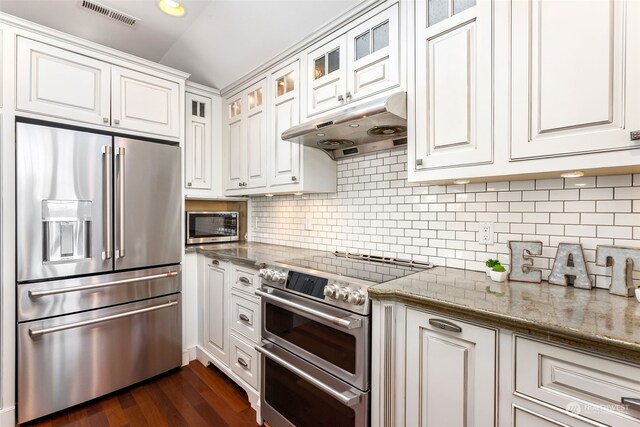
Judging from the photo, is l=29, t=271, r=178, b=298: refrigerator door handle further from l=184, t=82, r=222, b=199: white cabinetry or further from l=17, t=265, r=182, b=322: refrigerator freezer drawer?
l=184, t=82, r=222, b=199: white cabinetry

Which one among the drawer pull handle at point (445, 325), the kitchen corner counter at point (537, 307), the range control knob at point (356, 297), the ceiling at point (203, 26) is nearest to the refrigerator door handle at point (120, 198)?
the ceiling at point (203, 26)

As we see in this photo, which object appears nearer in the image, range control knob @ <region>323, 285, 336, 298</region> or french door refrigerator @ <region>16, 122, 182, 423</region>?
range control knob @ <region>323, 285, 336, 298</region>

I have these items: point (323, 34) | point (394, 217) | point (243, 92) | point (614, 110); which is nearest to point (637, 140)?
point (614, 110)

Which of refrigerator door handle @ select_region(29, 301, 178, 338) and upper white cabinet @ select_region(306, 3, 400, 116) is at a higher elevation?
upper white cabinet @ select_region(306, 3, 400, 116)

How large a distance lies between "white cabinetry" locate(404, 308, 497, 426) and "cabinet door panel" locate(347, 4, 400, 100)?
4.02 ft

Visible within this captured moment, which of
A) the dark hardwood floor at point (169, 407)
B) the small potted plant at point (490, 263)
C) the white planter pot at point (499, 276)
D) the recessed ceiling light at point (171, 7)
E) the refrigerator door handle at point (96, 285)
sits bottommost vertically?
the dark hardwood floor at point (169, 407)

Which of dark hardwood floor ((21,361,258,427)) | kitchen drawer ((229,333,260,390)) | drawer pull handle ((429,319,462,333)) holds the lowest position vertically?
dark hardwood floor ((21,361,258,427))

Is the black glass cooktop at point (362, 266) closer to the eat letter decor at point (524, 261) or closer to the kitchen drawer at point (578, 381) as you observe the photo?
the eat letter decor at point (524, 261)

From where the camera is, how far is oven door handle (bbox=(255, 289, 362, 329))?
1.39 metres

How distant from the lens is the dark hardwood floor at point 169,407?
1.95 metres

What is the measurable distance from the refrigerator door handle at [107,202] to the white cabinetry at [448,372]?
6.79 feet

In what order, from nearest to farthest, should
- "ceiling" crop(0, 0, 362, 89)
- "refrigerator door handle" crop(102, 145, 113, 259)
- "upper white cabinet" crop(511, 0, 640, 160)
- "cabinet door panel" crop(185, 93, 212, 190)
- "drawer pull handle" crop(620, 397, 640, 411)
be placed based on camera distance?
"drawer pull handle" crop(620, 397, 640, 411)
"upper white cabinet" crop(511, 0, 640, 160)
"ceiling" crop(0, 0, 362, 89)
"refrigerator door handle" crop(102, 145, 113, 259)
"cabinet door panel" crop(185, 93, 212, 190)

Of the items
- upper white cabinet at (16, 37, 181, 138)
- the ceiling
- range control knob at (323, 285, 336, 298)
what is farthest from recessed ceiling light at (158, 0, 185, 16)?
range control knob at (323, 285, 336, 298)

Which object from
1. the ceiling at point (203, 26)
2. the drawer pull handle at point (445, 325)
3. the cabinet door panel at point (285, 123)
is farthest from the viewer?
the cabinet door panel at point (285, 123)
